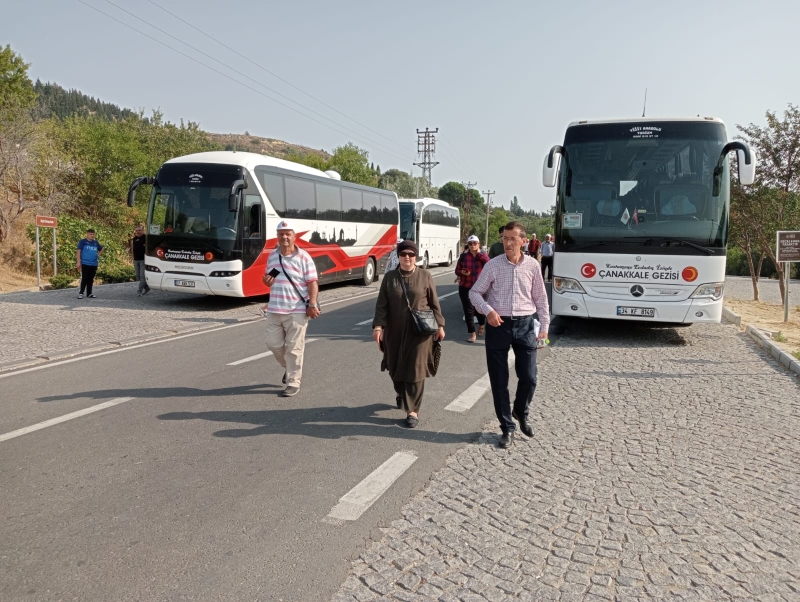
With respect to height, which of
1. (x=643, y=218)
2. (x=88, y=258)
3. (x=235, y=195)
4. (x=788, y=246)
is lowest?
(x=88, y=258)

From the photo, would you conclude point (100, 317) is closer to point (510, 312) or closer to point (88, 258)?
point (88, 258)

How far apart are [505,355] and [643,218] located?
5718 mm

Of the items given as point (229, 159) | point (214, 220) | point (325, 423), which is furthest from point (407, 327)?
point (229, 159)

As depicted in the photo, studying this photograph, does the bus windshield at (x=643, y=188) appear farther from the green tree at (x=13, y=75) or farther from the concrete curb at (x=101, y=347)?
the green tree at (x=13, y=75)

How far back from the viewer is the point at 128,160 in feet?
112

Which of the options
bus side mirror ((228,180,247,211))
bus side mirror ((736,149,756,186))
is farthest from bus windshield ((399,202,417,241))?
bus side mirror ((736,149,756,186))

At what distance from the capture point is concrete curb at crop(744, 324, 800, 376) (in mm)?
8375

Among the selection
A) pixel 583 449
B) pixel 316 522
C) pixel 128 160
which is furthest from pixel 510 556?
pixel 128 160

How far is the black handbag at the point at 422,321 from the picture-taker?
5.59 m

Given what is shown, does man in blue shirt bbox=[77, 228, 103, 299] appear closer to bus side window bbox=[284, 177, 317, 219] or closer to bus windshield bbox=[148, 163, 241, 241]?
bus windshield bbox=[148, 163, 241, 241]

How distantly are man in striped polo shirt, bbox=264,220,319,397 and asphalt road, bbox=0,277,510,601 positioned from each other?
452 mm

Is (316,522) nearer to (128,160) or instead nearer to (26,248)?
(26,248)

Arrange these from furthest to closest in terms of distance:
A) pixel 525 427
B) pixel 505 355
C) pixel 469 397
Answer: pixel 469 397 < pixel 525 427 < pixel 505 355

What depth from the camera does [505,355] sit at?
17.7ft
